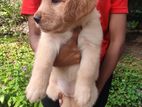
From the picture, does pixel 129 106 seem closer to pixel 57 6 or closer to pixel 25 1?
pixel 25 1

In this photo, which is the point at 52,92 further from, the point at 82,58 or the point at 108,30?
the point at 108,30

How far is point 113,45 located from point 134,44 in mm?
3523

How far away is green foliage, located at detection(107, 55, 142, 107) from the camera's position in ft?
16.5

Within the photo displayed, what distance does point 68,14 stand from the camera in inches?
99.4

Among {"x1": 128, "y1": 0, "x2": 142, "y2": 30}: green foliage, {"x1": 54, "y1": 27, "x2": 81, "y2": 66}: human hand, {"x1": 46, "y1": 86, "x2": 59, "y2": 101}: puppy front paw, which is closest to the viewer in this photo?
{"x1": 54, "y1": 27, "x2": 81, "y2": 66}: human hand

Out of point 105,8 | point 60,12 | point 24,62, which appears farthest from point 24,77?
point 60,12

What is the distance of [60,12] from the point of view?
2.54 meters

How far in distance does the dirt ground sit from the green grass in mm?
143

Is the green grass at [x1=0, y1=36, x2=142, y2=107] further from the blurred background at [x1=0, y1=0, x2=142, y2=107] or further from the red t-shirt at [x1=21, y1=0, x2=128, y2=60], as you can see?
the red t-shirt at [x1=21, y1=0, x2=128, y2=60]

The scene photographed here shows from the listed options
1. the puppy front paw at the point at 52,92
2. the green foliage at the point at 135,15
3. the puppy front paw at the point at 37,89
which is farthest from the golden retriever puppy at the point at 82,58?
the green foliage at the point at 135,15

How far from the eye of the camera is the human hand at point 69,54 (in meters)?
2.85

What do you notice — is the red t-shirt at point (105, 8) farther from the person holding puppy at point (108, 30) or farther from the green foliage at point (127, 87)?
the green foliage at point (127, 87)

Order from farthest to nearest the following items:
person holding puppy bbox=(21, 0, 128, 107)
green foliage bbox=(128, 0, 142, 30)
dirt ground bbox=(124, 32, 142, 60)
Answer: dirt ground bbox=(124, 32, 142, 60) < green foliage bbox=(128, 0, 142, 30) < person holding puppy bbox=(21, 0, 128, 107)

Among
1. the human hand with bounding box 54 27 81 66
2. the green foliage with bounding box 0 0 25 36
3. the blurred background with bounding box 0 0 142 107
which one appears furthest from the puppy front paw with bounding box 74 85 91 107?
the green foliage with bounding box 0 0 25 36
